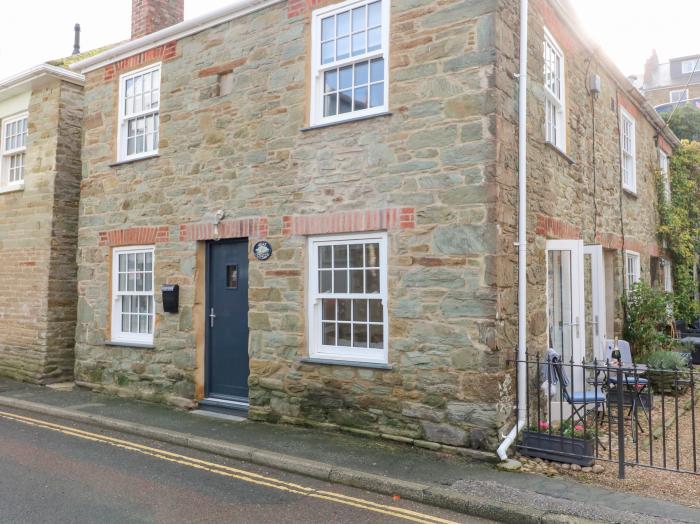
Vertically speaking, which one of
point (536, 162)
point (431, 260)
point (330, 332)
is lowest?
point (330, 332)

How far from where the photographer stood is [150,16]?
11.3m

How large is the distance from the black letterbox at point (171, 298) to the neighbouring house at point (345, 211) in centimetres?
3

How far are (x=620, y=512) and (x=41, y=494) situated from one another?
5.14 m

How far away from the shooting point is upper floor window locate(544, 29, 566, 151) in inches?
327

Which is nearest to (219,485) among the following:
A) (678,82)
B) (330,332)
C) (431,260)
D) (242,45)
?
(330,332)

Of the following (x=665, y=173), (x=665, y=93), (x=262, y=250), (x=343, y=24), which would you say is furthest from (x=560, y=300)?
(x=665, y=93)

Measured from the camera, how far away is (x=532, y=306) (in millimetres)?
7359

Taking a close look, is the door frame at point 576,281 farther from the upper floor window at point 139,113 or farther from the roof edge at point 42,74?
the roof edge at point 42,74

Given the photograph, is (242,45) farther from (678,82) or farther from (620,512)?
(678,82)

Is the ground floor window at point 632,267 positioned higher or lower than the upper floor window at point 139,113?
lower

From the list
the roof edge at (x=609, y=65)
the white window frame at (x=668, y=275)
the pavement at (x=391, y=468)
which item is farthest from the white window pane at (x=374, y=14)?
the white window frame at (x=668, y=275)

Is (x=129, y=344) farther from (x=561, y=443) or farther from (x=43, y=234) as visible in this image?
(x=561, y=443)

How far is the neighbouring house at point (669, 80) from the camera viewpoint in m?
40.8

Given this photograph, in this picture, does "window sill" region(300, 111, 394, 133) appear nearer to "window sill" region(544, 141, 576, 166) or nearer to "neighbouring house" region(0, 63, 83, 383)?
"window sill" region(544, 141, 576, 166)
